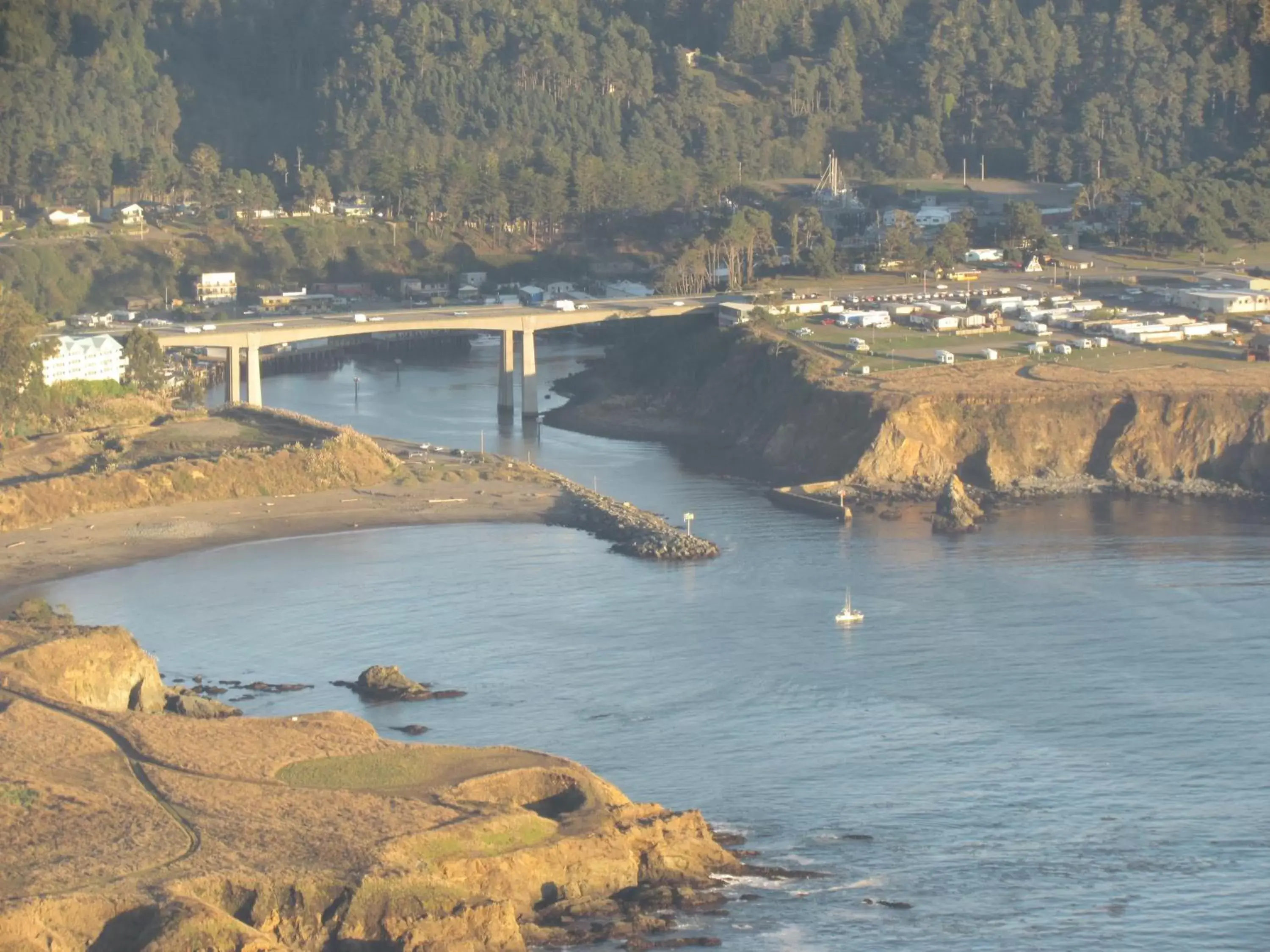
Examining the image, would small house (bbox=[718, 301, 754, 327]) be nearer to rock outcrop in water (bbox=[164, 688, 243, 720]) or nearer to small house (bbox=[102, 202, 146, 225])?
small house (bbox=[102, 202, 146, 225])

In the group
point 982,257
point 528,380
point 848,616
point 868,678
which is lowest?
point 868,678

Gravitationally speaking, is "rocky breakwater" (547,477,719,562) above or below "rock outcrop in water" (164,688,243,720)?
above

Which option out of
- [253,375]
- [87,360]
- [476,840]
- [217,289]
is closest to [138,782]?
[476,840]

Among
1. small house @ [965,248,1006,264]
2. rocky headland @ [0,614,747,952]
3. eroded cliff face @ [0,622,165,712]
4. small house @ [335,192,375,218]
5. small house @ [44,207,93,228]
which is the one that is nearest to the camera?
rocky headland @ [0,614,747,952]

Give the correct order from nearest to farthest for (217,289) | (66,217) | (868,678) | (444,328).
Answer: (868,678) < (444,328) < (217,289) < (66,217)

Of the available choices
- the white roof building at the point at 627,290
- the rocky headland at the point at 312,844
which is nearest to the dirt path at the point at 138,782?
the rocky headland at the point at 312,844

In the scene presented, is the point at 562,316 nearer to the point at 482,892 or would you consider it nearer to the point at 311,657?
the point at 311,657

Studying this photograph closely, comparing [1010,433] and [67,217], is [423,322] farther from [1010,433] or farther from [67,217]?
[67,217]

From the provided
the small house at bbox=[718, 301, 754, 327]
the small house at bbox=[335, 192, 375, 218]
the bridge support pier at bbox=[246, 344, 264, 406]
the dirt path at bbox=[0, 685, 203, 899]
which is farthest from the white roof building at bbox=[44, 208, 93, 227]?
the dirt path at bbox=[0, 685, 203, 899]
